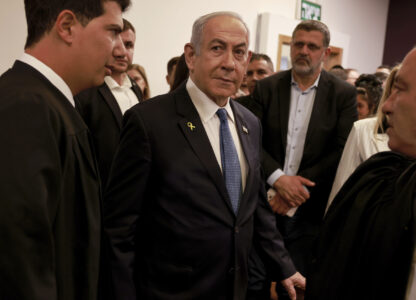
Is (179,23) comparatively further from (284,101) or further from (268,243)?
(268,243)

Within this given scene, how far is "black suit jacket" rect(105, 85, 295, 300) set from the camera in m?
1.35

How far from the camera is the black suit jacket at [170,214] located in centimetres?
135

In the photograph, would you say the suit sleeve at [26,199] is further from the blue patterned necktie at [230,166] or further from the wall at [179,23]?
the wall at [179,23]

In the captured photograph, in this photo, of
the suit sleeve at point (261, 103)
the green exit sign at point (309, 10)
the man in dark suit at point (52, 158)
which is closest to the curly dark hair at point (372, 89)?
the suit sleeve at point (261, 103)

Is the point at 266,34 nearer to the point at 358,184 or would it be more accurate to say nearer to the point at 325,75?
the point at 325,75

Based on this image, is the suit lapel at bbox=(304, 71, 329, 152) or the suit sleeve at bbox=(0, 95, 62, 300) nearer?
the suit sleeve at bbox=(0, 95, 62, 300)

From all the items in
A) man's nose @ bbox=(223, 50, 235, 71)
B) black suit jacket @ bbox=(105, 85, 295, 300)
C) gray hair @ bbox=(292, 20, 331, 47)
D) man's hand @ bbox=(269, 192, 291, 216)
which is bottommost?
man's hand @ bbox=(269, 192, 291, 216)

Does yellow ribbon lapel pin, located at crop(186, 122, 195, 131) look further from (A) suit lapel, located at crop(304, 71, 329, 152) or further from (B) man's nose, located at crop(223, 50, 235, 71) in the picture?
(A) suit lapel, located at crop(304, 71, 329, 152)

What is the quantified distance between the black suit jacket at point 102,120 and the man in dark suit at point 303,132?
37.1 inches

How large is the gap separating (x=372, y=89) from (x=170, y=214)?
7.94 feet

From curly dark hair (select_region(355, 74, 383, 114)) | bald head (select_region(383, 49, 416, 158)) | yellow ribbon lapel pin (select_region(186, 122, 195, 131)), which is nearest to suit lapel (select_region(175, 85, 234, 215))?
yellow ribbon lapel pin (select_region(186, 122, 195, 131))

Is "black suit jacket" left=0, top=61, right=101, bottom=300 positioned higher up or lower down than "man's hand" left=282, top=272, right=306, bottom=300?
higher up

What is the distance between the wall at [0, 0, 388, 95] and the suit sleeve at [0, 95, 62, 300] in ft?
8.63

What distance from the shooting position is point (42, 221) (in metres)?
0.82
